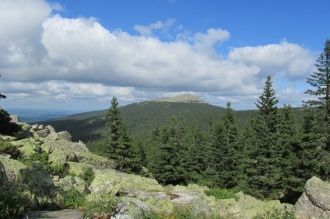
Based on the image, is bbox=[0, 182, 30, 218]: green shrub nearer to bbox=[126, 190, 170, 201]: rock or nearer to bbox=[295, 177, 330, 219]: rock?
bbox=[126, 190, 170, 201]: rock

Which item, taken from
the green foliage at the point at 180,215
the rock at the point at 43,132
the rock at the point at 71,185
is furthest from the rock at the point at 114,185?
the rock at the point at 43,132

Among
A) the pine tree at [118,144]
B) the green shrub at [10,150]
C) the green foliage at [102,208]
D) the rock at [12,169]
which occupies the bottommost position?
the pine tree at [118,144]

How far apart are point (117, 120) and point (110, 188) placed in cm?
4479

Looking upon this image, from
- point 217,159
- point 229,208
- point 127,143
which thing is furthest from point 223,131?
point 229,208

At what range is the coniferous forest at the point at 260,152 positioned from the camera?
47750 millimetres

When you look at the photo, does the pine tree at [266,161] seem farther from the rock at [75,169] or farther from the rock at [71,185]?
the rock at [71,185]

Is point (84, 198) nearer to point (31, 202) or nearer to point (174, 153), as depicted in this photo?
point (31, 202)

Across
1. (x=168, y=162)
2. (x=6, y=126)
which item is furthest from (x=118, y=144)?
(x=6, y=126)

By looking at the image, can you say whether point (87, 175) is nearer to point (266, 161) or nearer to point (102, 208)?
point (102, 208)

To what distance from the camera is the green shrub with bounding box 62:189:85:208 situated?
1492 centimetres

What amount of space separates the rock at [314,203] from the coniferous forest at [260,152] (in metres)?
25.8

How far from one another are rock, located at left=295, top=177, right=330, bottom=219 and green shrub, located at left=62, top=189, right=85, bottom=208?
890 cm

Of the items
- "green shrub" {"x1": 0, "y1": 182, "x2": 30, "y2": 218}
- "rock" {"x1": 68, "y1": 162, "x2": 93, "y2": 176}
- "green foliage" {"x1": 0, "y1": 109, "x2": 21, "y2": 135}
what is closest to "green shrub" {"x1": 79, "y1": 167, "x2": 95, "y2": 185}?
"rock" {"x1": 68, "y1": 162, "x2": 93, "y2": 176}

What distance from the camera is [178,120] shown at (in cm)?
8538
